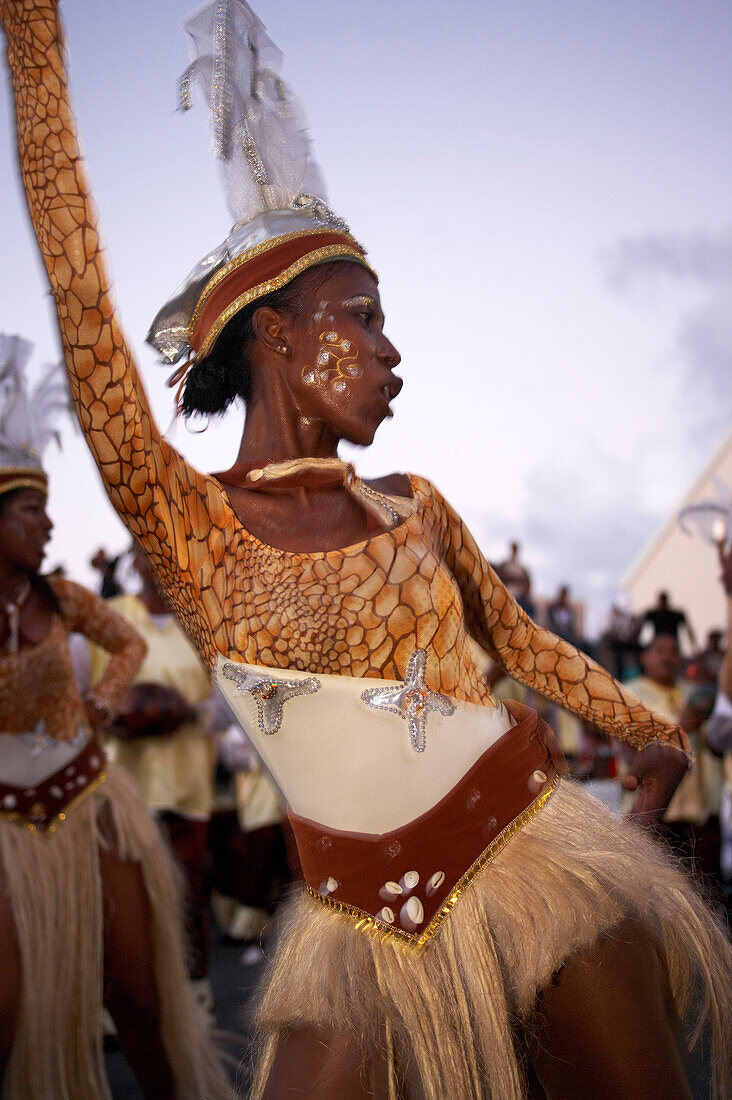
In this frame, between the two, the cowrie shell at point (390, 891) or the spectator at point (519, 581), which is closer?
the cowrie shell at point (390, 891)

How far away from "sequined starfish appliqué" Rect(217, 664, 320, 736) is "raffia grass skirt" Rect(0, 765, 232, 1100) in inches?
76.4

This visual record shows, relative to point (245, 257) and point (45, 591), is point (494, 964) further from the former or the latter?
point (45, 591)

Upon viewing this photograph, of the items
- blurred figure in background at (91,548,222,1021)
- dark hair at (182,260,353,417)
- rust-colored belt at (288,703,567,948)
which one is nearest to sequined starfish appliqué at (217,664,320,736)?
rust-colored belt at (288,703,567,948)

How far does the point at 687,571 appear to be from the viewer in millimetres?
20938

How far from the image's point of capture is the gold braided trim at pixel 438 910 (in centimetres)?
177

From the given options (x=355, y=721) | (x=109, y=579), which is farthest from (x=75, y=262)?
(x=109, y=579)

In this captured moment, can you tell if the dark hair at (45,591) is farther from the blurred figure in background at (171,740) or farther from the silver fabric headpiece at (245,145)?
the silver fabric headpiece at (245,145)

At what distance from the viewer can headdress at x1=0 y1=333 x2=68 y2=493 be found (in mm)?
3703

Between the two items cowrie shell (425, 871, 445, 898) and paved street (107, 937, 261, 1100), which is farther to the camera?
paved street (107, 937, 261, 1100)

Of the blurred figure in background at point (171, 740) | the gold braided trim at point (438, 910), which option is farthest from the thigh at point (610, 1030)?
the blurred figure in background at point (171, 740)

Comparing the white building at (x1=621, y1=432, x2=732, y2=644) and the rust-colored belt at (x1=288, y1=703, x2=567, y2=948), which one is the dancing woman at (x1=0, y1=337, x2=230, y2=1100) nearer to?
the rust-colored belt at (x1=288, y1=703, x2=567, y2=948)

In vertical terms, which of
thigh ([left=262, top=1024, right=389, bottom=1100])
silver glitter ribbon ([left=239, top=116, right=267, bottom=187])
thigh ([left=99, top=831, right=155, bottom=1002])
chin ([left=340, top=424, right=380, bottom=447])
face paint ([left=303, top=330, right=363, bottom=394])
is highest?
silver glitter ribbon ([left=239, top=116, right=267, bottom=187])

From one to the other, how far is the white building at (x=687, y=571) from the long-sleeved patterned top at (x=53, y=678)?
14.6 m

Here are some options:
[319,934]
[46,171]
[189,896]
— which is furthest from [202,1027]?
[46,171]
